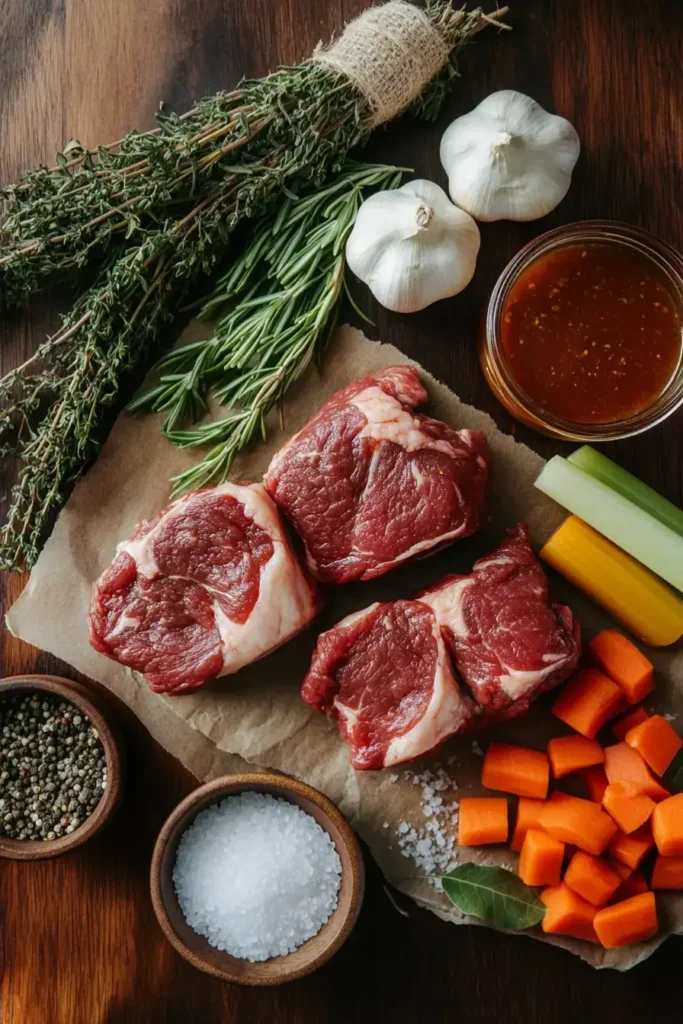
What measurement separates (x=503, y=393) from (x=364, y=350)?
1.54 feet

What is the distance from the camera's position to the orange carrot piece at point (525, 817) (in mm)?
2709

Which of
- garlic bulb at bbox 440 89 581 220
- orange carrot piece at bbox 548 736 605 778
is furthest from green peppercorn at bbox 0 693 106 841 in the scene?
garlic bulb at bbox 440 89 581 220

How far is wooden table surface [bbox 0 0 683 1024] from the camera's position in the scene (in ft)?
9.33

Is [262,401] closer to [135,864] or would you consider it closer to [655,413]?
[655,413]

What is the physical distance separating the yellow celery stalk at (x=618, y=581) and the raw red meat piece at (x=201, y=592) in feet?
2.70

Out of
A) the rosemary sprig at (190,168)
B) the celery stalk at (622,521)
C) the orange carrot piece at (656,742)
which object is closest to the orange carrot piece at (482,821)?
the orange carrot piece at (656,742)

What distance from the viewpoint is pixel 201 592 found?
2.71 meters

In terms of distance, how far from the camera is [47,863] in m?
2.92

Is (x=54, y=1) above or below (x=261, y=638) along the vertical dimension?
above

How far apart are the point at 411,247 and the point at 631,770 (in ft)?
5.60

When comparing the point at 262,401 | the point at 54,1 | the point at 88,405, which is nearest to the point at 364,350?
the point at 262,401

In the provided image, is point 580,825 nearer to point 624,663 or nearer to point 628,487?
point 624,663

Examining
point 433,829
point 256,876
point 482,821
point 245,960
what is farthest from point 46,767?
point 482,821

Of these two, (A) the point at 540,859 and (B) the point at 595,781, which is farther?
(B) the point at 595,781
